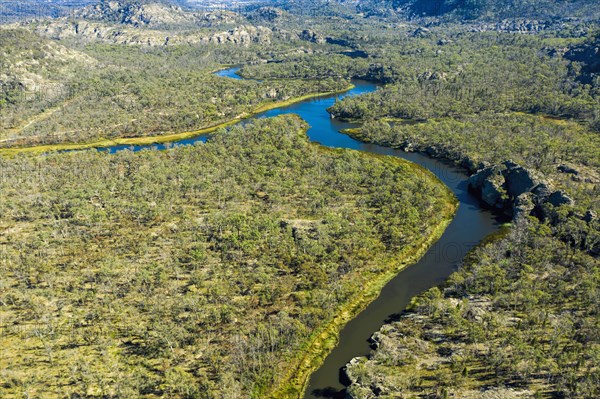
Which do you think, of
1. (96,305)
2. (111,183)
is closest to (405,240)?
(96,305)

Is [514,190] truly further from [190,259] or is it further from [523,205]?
[190,259]

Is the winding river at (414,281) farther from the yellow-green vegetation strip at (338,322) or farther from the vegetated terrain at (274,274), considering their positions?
the vegetated terrain at (274,274)

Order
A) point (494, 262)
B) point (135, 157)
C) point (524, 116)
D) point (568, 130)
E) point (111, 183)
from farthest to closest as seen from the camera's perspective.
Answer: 1. point (524, 116)
2. point (568, 130)
3. point (135, 157)
4. point (111, 183)
5. point (494, 262)

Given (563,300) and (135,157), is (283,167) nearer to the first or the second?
(135,157)

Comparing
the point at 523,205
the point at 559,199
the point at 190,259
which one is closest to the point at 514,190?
the point at 523,205

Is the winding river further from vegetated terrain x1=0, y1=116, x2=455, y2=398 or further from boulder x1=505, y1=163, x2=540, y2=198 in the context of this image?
boulder x1=505, y1=163, x2=540, y2=198

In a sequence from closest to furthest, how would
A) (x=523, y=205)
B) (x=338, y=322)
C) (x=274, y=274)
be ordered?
1. (x=338, y=322)
2. (x=274, y=274)
3. (x=523, y=205)
